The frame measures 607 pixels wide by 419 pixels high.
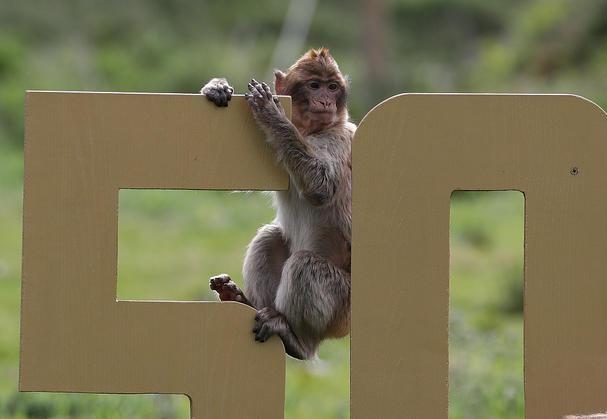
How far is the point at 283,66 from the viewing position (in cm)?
1762

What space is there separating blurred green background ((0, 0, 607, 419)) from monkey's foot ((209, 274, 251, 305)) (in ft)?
7.17

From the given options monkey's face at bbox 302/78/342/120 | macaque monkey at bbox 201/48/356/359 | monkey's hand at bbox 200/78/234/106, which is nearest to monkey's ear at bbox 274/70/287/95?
macaque monkey at bbox 201/48/356/359

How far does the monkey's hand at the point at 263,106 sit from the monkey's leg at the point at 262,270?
0.87 m

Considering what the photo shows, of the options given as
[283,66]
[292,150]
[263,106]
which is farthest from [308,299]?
[283,66]

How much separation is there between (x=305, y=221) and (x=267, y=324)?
769mm

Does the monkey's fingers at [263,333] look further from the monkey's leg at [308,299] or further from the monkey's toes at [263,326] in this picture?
the monkey's leg at [308,299]

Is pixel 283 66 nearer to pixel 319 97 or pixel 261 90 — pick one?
pixel 319 97

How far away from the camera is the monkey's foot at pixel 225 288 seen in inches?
168

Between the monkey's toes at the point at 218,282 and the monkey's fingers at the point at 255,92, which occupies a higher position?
the monkey's fingers at the point at 255,92

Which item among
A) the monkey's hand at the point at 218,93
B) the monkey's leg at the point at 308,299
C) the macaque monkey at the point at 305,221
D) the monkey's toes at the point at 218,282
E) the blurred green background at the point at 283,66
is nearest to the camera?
the monkey's hand at the point at 218,93

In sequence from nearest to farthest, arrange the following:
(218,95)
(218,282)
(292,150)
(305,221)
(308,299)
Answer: (218,95), (292,150), (308,299), (218,282), (305,221)

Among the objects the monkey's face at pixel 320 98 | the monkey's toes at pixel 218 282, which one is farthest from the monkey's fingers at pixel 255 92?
the monkey's toes at pixel 218 282

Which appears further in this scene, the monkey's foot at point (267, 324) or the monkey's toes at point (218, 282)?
the monkey's toes at point (218, 282)

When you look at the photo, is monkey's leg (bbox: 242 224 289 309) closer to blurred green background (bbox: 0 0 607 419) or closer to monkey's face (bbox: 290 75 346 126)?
monkey's face (bbox: 290 75 346 126)
